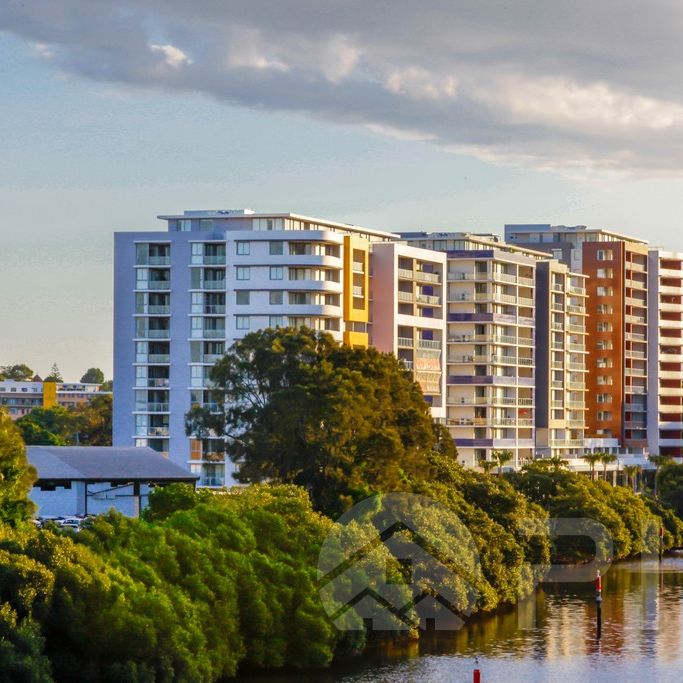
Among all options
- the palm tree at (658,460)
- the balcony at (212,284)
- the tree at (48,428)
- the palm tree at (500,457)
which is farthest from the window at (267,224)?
the palm tree at (658,460)

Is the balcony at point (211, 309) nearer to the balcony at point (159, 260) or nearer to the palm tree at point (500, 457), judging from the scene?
the balcony at point (159, 260)

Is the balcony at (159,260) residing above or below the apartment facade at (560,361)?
above

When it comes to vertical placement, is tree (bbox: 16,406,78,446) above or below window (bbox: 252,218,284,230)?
below

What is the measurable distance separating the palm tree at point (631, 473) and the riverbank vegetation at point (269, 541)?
57924 millimetres

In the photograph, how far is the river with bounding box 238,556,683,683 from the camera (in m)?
55.8

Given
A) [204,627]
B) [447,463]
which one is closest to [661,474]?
[447,463]

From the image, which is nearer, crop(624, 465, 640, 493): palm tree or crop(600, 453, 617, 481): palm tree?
crop(600, 453, 617, 481): palm tree

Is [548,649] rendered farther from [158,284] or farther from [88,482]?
[158,284]

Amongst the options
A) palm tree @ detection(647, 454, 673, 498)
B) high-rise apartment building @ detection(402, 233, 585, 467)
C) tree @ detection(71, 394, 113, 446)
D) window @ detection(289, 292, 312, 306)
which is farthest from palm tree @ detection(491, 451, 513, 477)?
tree @ detection(71, 394, 113, 446)

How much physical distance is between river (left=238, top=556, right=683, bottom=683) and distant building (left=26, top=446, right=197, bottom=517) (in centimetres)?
2907

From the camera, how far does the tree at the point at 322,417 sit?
249ft

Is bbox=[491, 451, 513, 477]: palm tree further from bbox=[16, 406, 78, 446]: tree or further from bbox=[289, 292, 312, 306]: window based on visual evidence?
bbox=[16, 406, 78, 446]: tree

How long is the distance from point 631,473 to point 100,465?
79.8m

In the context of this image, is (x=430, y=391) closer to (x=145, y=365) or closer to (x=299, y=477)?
(x=145, y=365)
